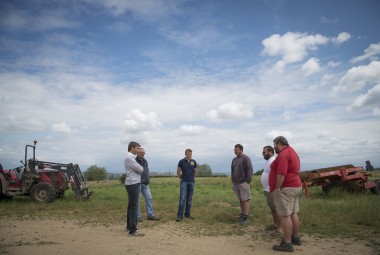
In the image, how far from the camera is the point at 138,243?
5.71m

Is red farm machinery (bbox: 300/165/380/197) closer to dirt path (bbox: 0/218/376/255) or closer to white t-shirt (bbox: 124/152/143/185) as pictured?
dirt path (bbox: 0/218/376/255)

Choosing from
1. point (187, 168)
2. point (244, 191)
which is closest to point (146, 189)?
point (187, 168)

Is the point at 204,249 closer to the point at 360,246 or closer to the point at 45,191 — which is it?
the point at 360,246

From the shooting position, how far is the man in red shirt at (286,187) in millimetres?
5184

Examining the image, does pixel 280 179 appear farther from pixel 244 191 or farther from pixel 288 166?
pixel 244 191

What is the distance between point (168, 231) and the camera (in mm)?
6859

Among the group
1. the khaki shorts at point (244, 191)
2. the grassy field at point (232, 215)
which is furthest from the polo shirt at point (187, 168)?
the khaki shorts at point (244, 191)

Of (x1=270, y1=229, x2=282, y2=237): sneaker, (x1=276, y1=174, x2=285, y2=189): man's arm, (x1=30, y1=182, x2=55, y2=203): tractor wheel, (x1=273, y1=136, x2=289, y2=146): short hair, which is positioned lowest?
(x1=270, y1=229, x2=282, y2=237): sneaker

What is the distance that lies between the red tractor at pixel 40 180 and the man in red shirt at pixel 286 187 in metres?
9.65

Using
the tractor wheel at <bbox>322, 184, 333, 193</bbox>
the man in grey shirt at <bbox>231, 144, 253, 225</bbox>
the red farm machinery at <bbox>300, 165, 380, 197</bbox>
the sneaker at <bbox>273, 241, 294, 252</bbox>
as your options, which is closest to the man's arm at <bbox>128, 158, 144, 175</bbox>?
the man in grey shirt at <bbox>231, 144, 253, 225</bbox>

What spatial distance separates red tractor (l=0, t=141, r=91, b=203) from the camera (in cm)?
1207

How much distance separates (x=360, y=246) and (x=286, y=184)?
185cm

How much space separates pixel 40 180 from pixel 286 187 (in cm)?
1103

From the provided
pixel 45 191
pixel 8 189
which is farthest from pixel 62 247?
pixel 8 189
